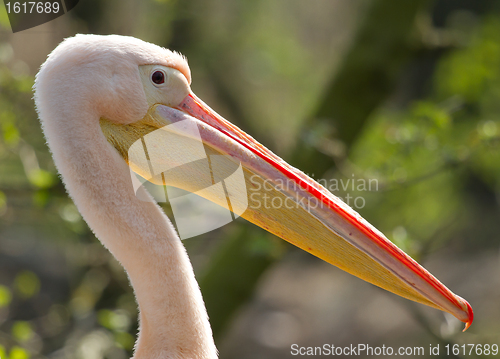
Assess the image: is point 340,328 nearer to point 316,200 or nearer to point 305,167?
point 305,167

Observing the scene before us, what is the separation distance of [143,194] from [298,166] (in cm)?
238

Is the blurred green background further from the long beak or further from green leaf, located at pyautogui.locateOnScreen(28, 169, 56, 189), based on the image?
the long beak

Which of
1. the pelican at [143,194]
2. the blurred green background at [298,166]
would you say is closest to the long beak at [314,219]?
the pelican at [143,194]

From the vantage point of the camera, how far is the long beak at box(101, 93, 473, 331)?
68.3 inches

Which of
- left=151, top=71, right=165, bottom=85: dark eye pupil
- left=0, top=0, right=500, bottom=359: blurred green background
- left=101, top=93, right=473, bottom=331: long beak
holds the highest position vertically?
left=151, top=71, right=165, bottom=85: dark eye pupil

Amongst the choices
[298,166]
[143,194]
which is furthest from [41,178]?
[298,166]

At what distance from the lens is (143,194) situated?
69.6 inches

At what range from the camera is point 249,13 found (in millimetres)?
6348

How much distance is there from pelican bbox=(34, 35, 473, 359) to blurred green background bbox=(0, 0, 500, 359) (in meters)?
1.29

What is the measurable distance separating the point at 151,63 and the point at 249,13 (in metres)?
5.00

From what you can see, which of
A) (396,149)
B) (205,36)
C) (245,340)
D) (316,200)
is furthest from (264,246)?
(245,340)

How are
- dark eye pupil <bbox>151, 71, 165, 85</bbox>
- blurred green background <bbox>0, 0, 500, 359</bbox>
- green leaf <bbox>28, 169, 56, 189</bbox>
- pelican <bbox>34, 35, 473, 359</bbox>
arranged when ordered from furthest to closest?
blurred green background <bbox>0, 0, 500, 359</bbox> → green leaf <bbox>28, 169, 56, 189</bbox> → dark eye pupil <bbox>151, 71, 165, 85</bbox> → pelican <bbox>34, 35, 473, 359</bbox>

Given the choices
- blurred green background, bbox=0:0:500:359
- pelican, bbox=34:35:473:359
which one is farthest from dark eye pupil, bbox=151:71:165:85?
blurred green background, bbox=0:0:500:359

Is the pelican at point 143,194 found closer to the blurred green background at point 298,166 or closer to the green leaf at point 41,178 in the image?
the blurred green background at point 298,166
